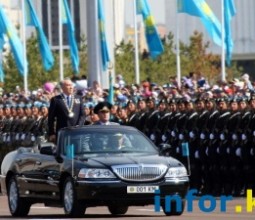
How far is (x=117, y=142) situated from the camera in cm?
2234

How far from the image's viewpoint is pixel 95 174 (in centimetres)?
2133

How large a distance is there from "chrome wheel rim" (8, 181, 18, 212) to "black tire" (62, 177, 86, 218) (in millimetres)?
1760

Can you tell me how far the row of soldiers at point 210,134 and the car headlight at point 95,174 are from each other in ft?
20.7

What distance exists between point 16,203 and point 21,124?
41.1 ft

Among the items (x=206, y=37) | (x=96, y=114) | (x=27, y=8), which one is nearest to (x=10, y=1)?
(x=206, y=37)

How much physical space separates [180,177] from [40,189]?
2.40m

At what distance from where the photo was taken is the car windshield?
22.2 m

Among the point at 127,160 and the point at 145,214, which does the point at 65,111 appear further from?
the point at 127,160

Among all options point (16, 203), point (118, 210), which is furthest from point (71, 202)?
point (16, 203)

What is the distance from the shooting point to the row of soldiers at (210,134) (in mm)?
28028

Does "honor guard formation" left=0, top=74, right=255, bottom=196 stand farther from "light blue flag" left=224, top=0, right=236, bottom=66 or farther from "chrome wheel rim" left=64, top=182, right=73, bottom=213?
"light blue flag" left=224, top=0, right=236, bottom=66

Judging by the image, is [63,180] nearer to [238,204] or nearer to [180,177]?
[180,177]

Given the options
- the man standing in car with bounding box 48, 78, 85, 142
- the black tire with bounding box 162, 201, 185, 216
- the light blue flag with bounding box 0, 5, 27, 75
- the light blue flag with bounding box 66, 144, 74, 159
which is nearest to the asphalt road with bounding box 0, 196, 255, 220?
the black tire with bounding box 162, 201, 185, 216

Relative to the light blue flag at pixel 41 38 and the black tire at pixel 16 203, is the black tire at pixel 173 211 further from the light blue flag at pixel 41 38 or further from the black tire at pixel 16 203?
the light blue flag at pixel 41 38
